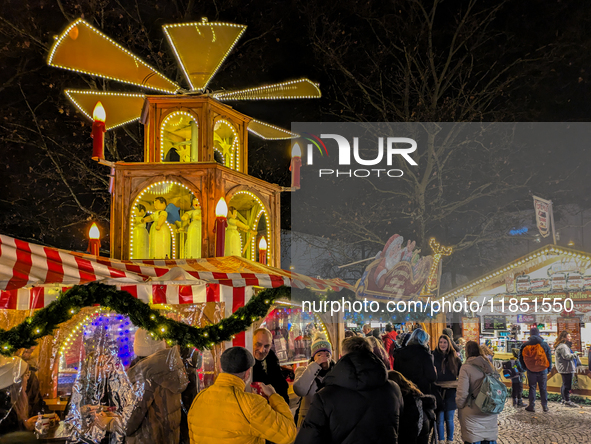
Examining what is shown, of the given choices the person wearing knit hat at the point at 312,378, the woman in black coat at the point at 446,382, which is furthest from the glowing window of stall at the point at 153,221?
the woman in black coat at the point at 446,382

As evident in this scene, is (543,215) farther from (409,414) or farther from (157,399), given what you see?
(157,399)

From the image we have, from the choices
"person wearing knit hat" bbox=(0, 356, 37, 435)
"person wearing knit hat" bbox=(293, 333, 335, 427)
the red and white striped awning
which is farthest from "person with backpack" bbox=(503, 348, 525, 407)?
"person wearing knit hat" bbox=(0, 356, 37, 435)

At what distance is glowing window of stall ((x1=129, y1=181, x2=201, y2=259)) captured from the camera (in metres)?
7.06

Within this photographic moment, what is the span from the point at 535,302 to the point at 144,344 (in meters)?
13.3

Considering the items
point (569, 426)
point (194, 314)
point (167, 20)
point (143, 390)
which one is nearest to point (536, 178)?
point (569, 426)

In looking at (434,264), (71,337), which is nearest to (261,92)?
(71,337)

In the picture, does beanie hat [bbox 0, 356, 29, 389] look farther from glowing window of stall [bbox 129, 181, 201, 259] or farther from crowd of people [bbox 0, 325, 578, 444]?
glowing window of stall [bbox 129, 181, 201, 259]

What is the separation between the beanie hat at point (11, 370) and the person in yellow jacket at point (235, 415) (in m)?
2.66

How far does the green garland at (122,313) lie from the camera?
4.54m

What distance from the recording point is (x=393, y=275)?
9.67 metres

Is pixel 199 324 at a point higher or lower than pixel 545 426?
higher

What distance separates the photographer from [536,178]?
18.5 m

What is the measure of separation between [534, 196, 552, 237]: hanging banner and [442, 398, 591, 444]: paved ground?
594 cm

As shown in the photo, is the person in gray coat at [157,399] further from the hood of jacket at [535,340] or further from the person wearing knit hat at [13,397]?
the hood of jacket at [535,340]
